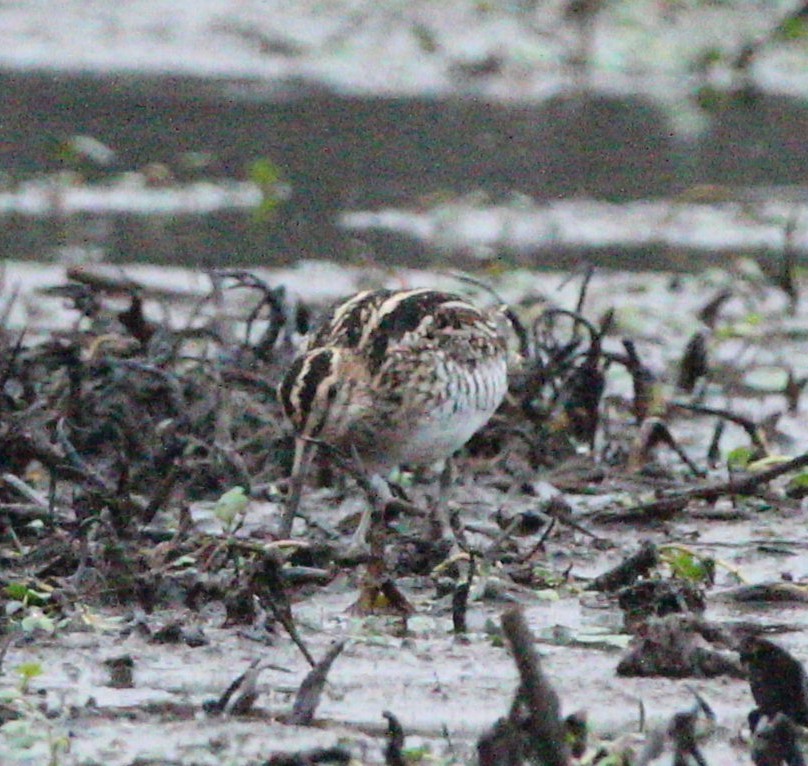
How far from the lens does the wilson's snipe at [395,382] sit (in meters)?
6.11

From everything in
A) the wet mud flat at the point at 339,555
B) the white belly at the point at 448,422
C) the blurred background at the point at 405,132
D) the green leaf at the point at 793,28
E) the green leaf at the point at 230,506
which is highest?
the green leaf at the point at 793,28

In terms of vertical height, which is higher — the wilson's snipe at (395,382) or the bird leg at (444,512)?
the wilson's snipe at (395,382)

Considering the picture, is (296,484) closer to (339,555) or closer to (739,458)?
(339,555)

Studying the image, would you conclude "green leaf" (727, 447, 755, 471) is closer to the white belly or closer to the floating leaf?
the white belly

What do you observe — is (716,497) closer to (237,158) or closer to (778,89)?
(237,158)

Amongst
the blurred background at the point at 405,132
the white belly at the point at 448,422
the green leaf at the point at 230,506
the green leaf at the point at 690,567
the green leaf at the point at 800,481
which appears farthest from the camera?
the blurred background at the point at 405,132

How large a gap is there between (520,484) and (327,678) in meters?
2.20

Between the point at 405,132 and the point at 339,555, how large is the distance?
377 inches

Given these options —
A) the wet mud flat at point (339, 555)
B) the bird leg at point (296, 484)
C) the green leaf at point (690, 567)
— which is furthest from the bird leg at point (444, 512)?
the green leaf at point (690, 567)

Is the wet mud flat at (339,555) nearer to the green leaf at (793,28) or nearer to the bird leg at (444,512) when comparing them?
the bird leg at (444,512)

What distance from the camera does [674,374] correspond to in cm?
902

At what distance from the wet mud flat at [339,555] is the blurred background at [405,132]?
191 centimetres

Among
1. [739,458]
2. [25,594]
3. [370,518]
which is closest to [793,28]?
[739,458]

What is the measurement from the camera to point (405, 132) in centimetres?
1486
